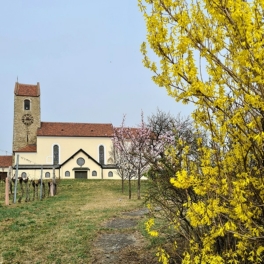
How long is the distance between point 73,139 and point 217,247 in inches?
2108

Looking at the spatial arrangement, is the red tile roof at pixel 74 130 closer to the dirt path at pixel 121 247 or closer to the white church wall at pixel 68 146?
the white church wall at pixel 68 146

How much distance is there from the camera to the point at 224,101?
296cm

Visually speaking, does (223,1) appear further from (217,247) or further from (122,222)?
(122,222)

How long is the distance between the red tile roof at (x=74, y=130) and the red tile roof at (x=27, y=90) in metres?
6.08

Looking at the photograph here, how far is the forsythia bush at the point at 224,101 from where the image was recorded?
2861 mm

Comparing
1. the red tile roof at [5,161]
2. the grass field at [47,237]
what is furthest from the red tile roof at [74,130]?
the grass field at [47,237]

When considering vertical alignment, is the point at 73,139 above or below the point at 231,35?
above

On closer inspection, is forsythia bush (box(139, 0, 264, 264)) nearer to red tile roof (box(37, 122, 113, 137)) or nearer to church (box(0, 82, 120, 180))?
church (box(0, 82, 120, 180))

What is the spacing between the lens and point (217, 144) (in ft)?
11.7

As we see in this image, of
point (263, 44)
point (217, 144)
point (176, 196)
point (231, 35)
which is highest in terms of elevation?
point (231, 35)

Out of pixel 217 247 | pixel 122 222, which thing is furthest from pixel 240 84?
pixel 122 222

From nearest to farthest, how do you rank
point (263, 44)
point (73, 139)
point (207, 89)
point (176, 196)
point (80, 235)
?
1. point (263, 44)
2. point (207, 89)
3. point (176, 196)
4. point (80, 235)
5. point (73, 139)

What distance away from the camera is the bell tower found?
183 ft

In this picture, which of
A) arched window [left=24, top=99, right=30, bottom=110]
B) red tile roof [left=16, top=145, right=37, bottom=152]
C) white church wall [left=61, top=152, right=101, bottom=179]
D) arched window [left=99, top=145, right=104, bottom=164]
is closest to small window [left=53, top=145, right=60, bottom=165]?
red tile roof [left=16, top=145, right=37, bottom=152]
